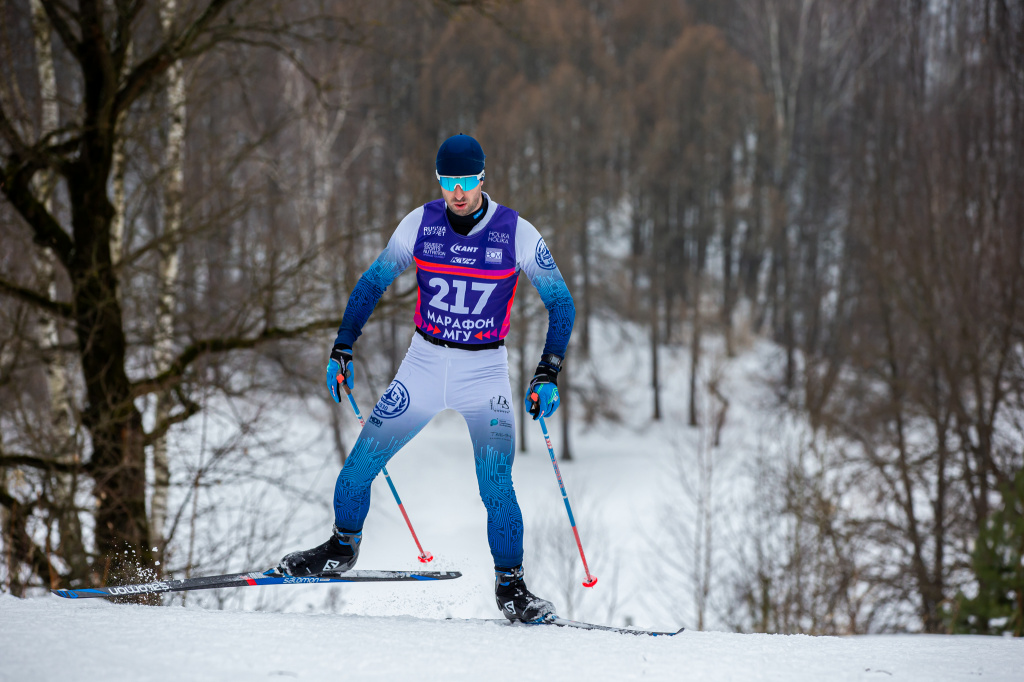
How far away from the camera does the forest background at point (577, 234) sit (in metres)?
5.79

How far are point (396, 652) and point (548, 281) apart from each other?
1677mm

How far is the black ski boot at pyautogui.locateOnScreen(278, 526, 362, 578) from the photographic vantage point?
133 inches

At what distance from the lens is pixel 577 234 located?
21328 millimetres

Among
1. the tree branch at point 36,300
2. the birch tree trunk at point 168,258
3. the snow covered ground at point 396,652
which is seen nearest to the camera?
the snow covered ground at point 396,652

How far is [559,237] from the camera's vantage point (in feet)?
56.6

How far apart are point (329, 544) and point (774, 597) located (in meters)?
9.93

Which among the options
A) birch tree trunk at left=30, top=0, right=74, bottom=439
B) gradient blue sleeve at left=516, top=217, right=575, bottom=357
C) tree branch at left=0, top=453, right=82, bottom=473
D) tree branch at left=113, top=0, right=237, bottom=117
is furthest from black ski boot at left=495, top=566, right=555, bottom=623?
birch tree trunk at left=30, top=0, right=74, bottom=439

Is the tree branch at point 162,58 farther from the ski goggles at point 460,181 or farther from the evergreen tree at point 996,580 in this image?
the evergreen tree at point 996,580

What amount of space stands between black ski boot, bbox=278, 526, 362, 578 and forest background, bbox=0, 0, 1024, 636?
1.21 metres

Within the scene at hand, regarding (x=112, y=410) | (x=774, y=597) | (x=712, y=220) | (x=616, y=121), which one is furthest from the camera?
(x=712, y=220)

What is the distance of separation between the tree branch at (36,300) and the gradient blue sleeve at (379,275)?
342cm

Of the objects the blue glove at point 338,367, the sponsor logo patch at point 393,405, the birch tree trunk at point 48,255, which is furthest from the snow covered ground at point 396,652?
the birch tree trunk at point 48,255

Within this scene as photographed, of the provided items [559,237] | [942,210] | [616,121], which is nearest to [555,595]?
[559,237]

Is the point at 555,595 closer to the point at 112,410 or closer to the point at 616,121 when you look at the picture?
the point at 112,410
